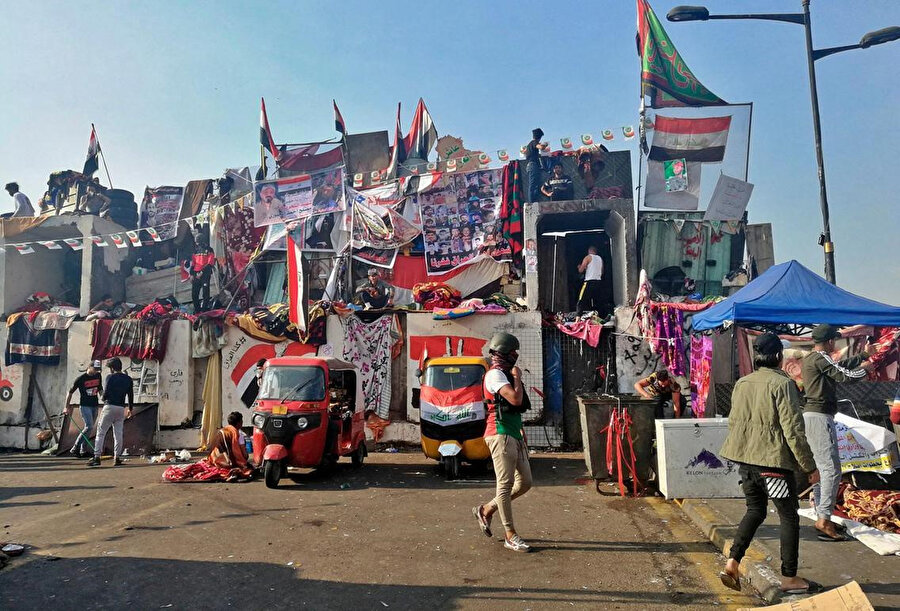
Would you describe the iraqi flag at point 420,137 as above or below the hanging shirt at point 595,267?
above

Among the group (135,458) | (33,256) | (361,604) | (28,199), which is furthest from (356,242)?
(361,604)

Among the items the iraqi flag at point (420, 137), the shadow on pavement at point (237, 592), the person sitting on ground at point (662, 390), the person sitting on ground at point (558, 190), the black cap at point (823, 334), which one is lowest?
the shadow on pavement at point (237, 592)

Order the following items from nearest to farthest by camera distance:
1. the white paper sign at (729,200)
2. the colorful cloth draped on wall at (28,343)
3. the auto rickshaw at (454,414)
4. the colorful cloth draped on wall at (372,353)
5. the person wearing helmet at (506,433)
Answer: the person wearing helmet at (506,433), the auto rickshaw at (454,414), the colorful cloth draped on wall at (372,353), the colorful cloth draped on wall at (28,343), the white paper sign at (729,200)

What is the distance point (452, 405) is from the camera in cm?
1001

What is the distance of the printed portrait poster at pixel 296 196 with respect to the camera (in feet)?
58.1

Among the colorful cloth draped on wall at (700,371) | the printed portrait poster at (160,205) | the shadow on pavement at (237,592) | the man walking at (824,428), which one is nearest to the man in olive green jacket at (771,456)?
the shadow on pavement at (237,592)

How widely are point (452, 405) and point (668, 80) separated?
11.8 m

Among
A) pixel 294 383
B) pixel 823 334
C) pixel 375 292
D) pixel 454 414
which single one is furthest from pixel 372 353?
pixel 823 334

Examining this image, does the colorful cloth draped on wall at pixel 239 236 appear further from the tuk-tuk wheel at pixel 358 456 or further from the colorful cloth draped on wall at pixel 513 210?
the tuk-tuk wheel at pixel 358 456

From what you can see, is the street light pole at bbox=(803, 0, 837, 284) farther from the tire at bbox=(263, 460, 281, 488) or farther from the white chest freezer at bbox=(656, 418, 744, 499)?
the tire at bbox=(263, 460, 281, 488)

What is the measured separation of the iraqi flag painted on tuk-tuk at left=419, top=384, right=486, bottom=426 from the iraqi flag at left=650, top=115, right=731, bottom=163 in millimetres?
9580

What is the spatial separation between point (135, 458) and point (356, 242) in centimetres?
775

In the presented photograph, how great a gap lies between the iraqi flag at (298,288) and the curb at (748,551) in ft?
28.8

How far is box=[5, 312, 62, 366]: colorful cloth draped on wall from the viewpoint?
15266 mm
